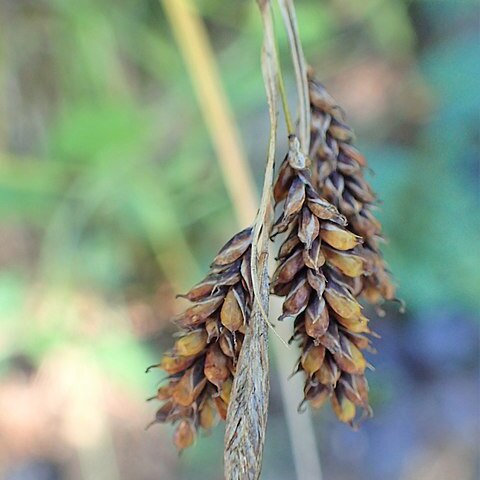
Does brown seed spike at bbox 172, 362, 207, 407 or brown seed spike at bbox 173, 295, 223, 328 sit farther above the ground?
brown seed spike at bbox 173, 295, 223, 328

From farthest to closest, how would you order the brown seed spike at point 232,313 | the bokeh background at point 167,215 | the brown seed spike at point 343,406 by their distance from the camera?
1. the bokeh background at point 167,215
2. the brown seed spike at point 343,406
3. the brown seed spike at point 232,313

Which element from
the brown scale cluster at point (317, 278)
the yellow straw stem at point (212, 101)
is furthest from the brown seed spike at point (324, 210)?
the yellow straw stem at point (212, 101)

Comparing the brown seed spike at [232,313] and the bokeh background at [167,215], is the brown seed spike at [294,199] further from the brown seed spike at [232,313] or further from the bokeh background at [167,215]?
the bokeh background at [167,215]

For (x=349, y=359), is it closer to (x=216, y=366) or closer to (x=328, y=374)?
(x=328, y=374)

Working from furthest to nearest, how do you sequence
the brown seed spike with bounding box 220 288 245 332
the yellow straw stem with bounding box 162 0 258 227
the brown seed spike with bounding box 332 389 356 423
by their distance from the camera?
1. the yellow straw stem with bounding box 162 0 258 227
2. the brown seed spike with bounding box 332 389 356 423
3. the brown seed spike with bounding box 220 288 245 332

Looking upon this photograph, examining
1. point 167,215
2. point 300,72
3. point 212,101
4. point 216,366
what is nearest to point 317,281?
point 216,366

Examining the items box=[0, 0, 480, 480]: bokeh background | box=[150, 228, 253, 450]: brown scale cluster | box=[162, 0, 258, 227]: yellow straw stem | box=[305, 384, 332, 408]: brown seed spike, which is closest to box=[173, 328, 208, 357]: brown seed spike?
box=[150, 228, 253, 450]: brown scale cluster

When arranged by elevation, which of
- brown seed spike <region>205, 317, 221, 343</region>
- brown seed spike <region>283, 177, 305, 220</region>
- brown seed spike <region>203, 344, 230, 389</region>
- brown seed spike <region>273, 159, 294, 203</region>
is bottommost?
brown seed spike <region>203, 344, 230, 389</region>

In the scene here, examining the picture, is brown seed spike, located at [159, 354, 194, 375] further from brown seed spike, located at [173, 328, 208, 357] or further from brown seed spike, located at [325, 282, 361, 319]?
brown seed spike, located at [325, 282, 361, 319]
